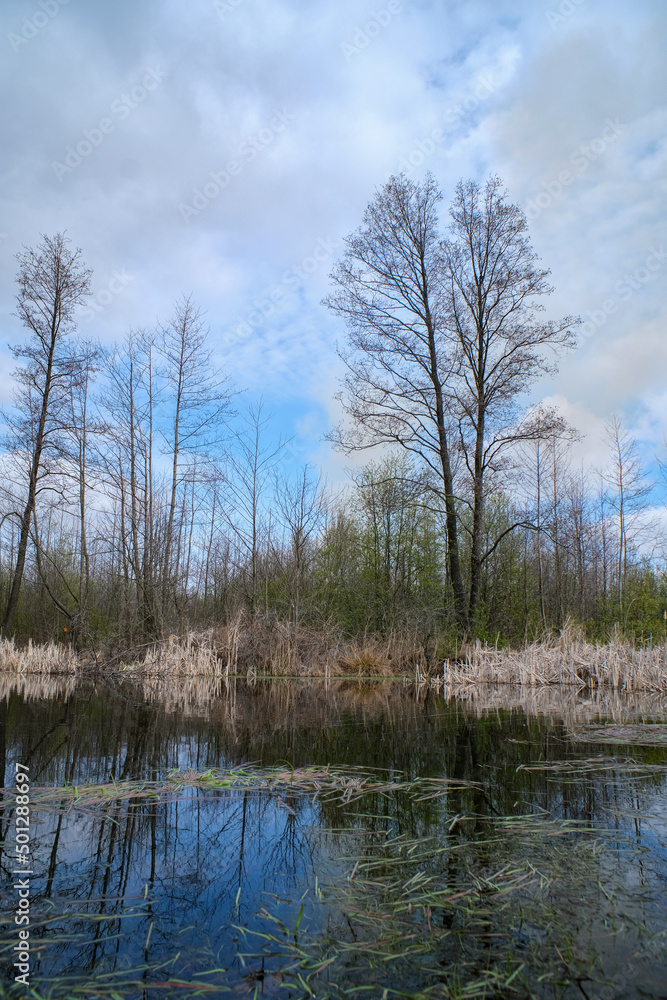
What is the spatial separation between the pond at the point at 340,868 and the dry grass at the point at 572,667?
16.2ft

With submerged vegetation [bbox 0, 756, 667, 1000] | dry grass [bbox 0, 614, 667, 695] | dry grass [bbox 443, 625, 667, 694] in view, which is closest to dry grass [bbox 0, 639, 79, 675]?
dry grass [bbox 0, 614, 667, 695]

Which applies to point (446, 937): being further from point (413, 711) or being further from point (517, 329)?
point (517, 329)

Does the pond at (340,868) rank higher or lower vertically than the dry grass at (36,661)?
higher

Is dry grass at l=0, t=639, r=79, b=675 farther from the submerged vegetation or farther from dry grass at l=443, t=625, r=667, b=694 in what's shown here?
the submerged vegetation

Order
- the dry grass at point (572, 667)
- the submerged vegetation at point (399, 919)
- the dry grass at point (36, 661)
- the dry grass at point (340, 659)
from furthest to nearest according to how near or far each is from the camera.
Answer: the dry grass at point (36, 661) < the dry grass at point (340, 659) < the dry grass at point (572, 667) < the submerged vegetation at point (399, 919)

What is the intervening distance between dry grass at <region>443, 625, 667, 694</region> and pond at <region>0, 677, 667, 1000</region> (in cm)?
494

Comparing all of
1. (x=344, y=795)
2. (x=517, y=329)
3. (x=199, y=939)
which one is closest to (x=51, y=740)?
(x=344, y=795)

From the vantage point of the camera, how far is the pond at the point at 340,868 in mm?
1428

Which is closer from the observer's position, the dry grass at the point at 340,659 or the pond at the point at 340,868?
the pond at the point at 340,868

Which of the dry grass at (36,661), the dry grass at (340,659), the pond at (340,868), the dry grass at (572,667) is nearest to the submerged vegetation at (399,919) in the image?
the pond at (340,868)

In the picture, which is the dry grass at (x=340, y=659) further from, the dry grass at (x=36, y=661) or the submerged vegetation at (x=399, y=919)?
the submerged vegetation at (x=399, y=919)

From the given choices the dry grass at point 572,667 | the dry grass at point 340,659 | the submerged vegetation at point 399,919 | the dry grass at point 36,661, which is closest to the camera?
the submerged vegetation at point 399,919

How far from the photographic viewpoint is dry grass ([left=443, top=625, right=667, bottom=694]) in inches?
354

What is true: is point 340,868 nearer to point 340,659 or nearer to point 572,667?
point 572,667
